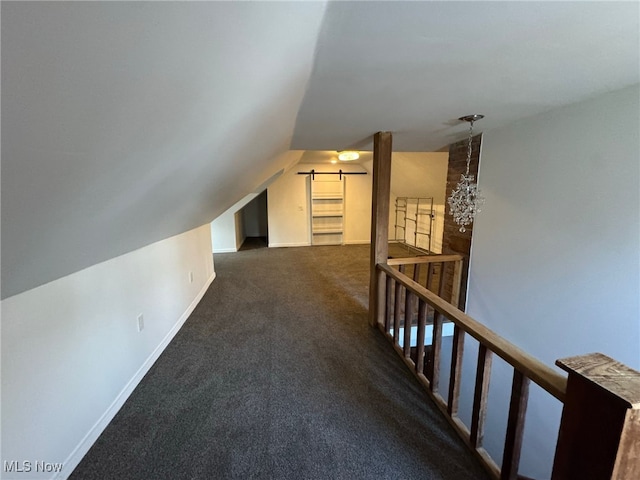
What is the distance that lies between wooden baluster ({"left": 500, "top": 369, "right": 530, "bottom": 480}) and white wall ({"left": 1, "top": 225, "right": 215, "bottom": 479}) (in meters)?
2.09

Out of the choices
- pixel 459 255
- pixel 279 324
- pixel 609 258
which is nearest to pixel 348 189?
pixel 459 255

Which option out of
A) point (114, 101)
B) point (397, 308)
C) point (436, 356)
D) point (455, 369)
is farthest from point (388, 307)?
point (114, 101)

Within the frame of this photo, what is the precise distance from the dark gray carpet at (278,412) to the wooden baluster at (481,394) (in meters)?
0.12

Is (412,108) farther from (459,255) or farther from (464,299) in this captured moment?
(464,299)

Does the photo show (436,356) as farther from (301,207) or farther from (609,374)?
(301,207)

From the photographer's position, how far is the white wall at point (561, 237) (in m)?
1.71

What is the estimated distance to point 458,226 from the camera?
312 centimetres

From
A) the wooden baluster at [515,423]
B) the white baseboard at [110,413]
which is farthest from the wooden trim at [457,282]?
the white baseboard at [110,413]

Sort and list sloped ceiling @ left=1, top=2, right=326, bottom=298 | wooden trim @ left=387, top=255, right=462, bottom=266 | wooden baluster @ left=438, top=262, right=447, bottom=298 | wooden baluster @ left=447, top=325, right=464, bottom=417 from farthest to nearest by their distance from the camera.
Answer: wooden baluster @ left=438, top=262, right=447, bottom=298, wooden trim @ left=387, top=255, right=462, bottom=266, wooden baluster @ left=447, top=325, right=464, bottom=417, sloped ceiling @ left=1, top=2, right=326, bottom=298

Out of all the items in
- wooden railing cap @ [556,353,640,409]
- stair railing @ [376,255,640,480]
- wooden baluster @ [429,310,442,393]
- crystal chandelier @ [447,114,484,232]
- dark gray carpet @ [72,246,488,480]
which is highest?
crystal chandelier @ [447,114,484,232]

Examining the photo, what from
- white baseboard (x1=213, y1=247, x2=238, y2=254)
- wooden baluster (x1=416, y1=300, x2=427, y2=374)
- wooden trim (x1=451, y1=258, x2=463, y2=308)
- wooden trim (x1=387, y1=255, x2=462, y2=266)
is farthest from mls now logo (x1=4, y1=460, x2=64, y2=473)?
white baseboard (x1=213, y1=247, x2=238, y2=254)

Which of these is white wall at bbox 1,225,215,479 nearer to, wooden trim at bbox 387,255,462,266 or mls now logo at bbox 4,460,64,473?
mls now logo at bbox 4,460,64,473

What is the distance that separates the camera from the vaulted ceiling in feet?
1.81

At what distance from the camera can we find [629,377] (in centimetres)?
79
